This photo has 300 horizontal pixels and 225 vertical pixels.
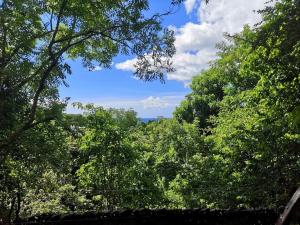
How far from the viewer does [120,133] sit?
544 inches

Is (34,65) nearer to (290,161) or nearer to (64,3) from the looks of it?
(64,3)

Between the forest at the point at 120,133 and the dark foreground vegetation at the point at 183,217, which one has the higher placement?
the forest at the point at 120,133

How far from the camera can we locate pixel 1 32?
10055 millimetres

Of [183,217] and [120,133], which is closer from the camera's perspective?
[183,217]

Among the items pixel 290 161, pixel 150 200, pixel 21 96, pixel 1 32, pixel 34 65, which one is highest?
pixel 1 32

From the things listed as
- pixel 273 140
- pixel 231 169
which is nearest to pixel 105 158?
pixel 231 169

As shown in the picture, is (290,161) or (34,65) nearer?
(34,65)

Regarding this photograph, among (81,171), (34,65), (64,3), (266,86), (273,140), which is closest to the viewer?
(64,3)

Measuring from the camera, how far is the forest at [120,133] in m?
9.84

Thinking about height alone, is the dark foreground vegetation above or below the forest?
below

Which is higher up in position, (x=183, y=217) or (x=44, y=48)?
(x=44, y=48)

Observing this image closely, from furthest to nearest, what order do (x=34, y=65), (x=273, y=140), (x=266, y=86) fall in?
(x=273, y=140), (x=266, y=86), (x=34, y=65)

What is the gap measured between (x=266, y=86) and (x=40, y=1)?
638 cm

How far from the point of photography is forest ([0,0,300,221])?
32.3 feet
